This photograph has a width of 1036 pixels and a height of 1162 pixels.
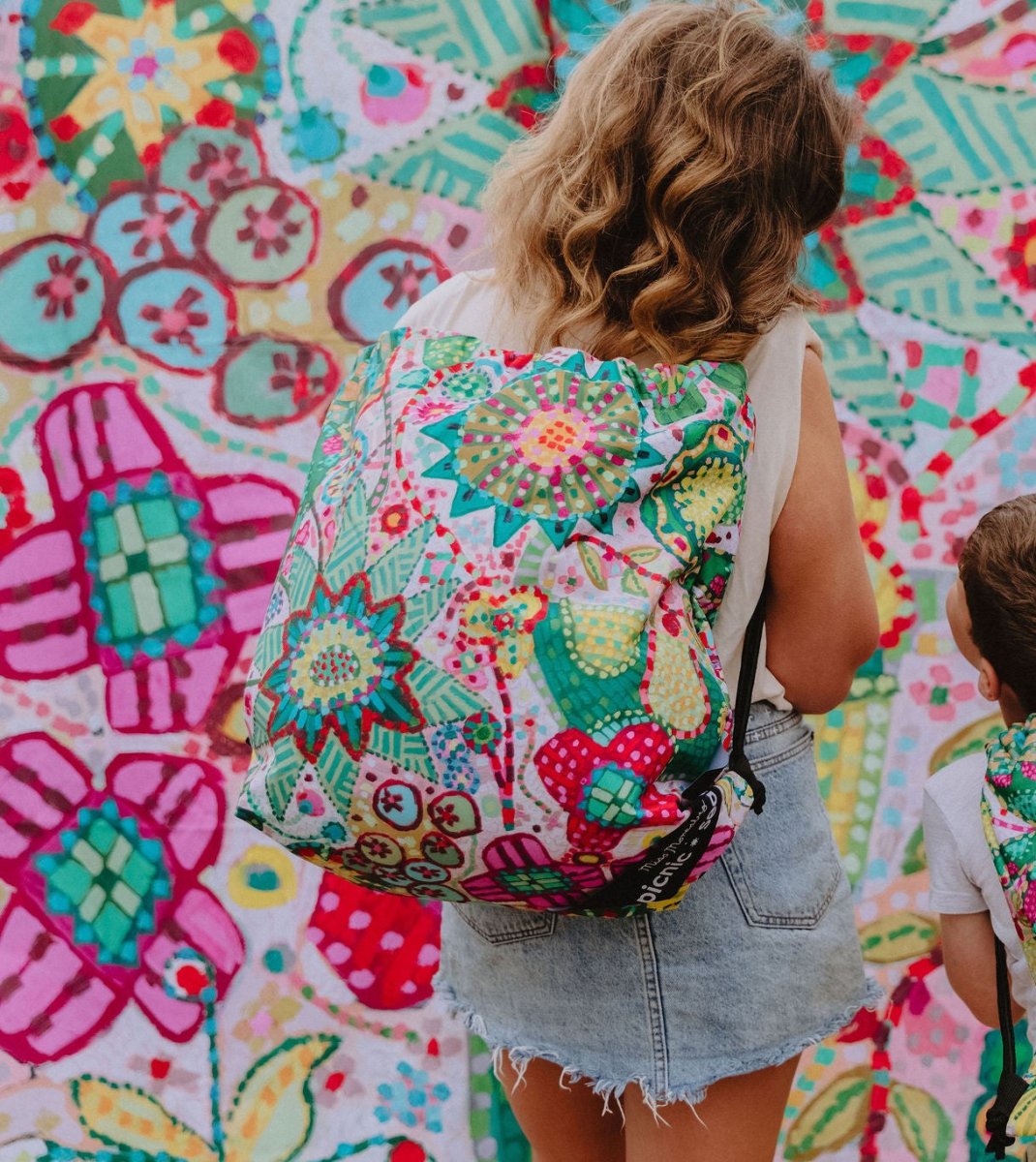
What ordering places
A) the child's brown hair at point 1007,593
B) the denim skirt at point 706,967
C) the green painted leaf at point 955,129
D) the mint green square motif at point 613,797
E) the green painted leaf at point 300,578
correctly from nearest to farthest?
1. the mint green square motif at point 613,797
2. the green painted leaf at point 300,578
3. the denim skirt at point 706,967
4. the child's brown hair at point 1007,593
5. the green painted leaf at point 955,129

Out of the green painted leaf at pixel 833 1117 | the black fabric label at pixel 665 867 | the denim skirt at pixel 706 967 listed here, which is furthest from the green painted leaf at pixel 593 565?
the green painted leaf at pixel 833 1117

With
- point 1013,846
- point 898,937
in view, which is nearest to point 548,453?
point 1013,846

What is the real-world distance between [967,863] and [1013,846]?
0.15 meters

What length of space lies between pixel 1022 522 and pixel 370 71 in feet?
4.06

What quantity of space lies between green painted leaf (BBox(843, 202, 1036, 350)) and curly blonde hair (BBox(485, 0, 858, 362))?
829 millimetres

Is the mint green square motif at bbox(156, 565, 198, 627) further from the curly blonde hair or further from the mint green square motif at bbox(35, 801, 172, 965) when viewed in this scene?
the curly blonde hair

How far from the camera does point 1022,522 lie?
4.41 feet

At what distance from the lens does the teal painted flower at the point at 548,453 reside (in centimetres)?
99

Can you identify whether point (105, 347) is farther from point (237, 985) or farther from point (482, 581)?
point (482, 581)

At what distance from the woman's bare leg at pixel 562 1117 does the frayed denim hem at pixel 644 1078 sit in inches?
0.5

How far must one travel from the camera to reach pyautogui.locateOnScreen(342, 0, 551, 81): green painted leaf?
6.22 ft

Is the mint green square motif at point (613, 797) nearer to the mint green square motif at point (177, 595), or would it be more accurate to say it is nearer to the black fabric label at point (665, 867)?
the black fabric label at point (665, 867)

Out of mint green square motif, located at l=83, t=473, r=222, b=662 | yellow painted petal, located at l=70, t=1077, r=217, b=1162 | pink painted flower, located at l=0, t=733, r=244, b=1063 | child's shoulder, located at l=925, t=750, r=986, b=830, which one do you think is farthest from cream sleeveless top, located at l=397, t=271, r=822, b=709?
yellow painted petal, located at l=70, t=1077, r=217, b=1162

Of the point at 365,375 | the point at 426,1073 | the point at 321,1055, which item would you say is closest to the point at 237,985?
the point at 321,1055
